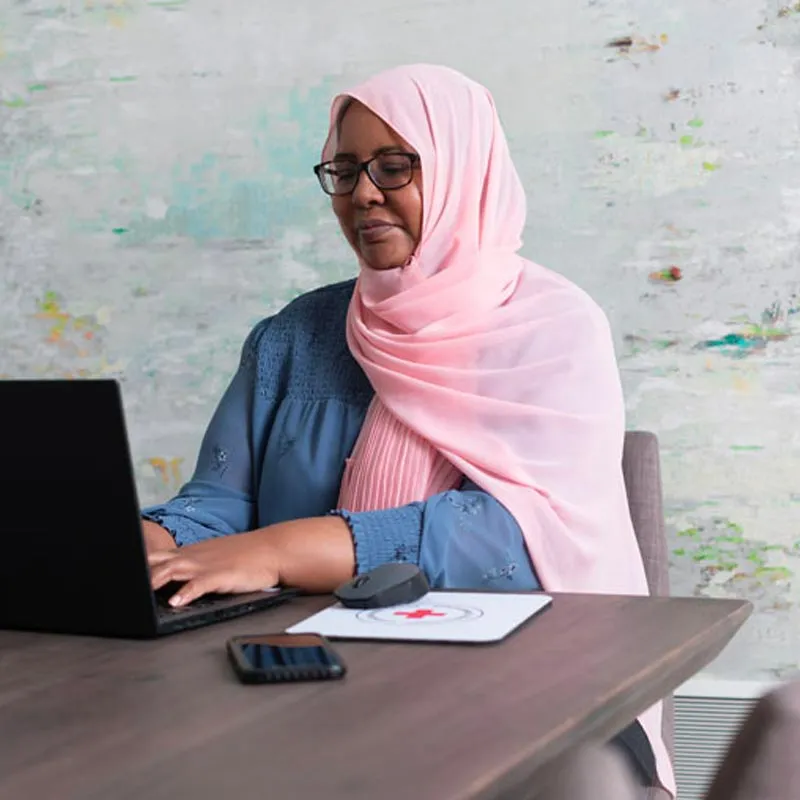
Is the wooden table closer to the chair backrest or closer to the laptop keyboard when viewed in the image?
the laptop keyboard

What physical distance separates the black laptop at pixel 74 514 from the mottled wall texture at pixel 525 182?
54.7 inches

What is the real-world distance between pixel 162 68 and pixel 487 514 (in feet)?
4.77

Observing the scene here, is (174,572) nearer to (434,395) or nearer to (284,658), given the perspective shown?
(284,658)

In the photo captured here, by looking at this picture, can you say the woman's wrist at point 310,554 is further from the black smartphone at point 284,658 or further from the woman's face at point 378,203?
the woman's face at point 378,203

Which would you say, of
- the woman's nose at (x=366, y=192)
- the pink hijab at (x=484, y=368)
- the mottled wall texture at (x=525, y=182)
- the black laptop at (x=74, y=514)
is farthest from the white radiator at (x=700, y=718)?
the black laptop at (x=74, y=514)

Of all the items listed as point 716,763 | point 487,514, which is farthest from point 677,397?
point 716,763

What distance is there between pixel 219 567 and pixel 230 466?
54cm

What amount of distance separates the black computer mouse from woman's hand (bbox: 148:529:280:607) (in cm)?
13

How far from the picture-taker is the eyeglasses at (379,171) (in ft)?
5.76

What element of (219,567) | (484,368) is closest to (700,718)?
(484,368)

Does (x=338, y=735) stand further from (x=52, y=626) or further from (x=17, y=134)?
(x=17, y=134)

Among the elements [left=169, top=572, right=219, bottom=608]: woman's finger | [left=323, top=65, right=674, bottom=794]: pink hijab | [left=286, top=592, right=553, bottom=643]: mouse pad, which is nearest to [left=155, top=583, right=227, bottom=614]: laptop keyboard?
[left=169, top=572, right=219, bottom=608]: woman's finger

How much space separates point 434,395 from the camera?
1634mm

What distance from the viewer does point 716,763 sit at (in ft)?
1.78
